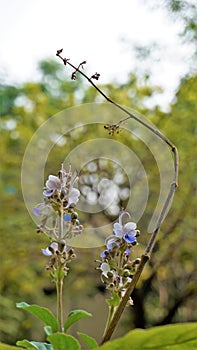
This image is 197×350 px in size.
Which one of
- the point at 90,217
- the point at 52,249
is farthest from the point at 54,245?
the point at 90,217

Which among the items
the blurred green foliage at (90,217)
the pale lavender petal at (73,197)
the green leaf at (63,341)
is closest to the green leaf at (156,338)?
the green leaf at (63,341)

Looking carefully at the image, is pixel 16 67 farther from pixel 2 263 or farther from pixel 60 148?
pixel 2 263

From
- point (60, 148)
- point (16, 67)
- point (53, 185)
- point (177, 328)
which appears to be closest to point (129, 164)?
point (60, 148)

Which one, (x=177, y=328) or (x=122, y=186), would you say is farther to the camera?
(x=122, y=186)

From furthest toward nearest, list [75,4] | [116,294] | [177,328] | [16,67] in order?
[16,67]
[75,4]
[116,294]
[177,328]

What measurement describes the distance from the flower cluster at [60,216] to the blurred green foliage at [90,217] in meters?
1.11

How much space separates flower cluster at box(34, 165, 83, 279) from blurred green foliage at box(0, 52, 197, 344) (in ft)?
3.63

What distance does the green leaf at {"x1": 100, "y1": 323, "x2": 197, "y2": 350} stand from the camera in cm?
29

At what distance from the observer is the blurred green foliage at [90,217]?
1755mm

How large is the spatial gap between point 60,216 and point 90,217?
161 cm

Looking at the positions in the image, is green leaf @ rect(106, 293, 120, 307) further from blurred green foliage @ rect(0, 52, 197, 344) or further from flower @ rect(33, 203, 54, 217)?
blurred green foliage @ rect(0, 52, 197, 344)

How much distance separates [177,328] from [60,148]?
64.1 inches

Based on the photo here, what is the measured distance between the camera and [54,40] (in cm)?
139

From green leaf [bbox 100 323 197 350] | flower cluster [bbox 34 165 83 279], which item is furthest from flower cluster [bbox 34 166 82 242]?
green leaf [bbox 100 323 197 350]
